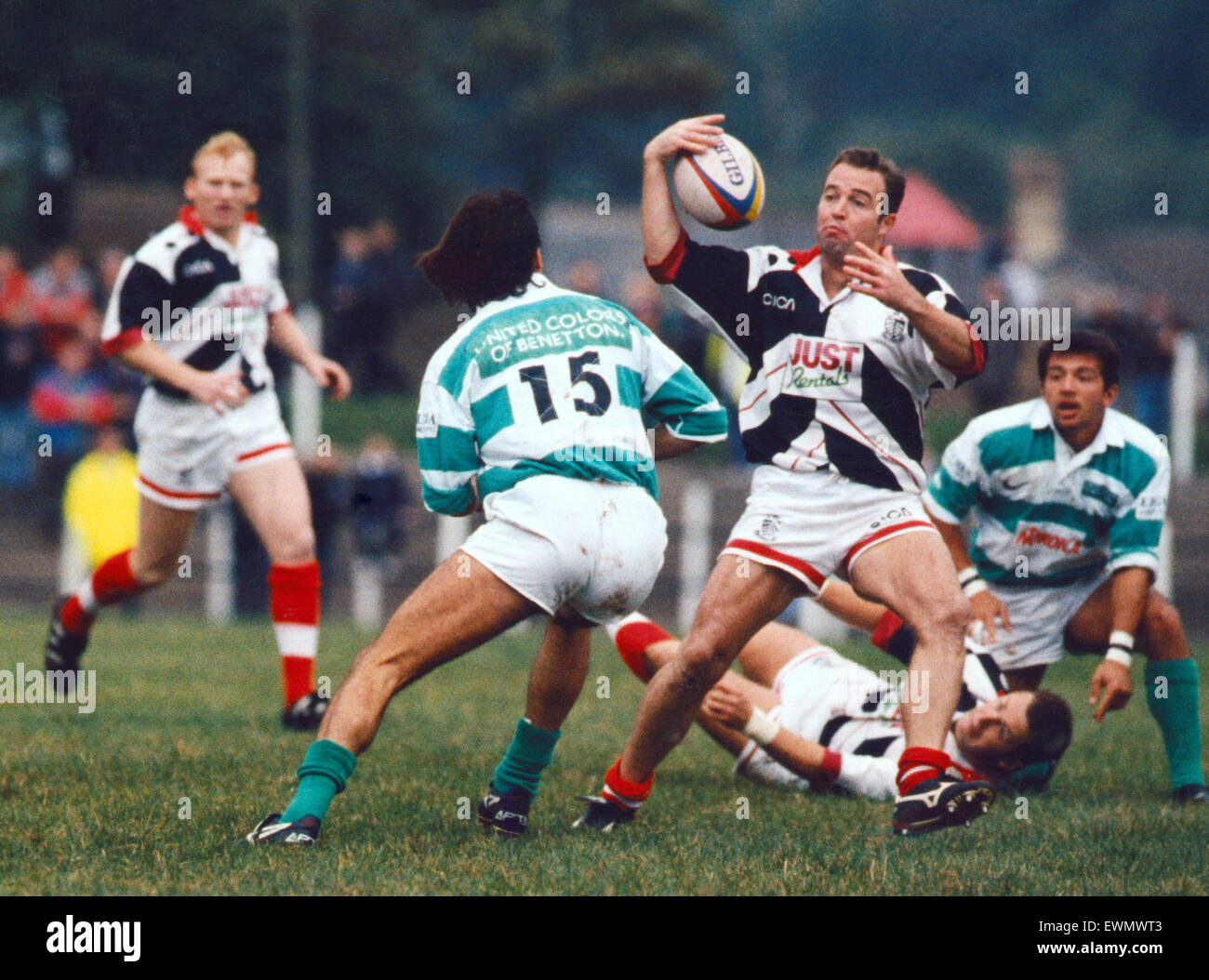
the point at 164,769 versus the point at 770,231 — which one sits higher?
the point at 770,231

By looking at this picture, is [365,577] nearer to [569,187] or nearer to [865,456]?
[865,456]

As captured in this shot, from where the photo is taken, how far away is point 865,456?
5766 mm

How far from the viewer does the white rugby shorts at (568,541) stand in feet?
16.9

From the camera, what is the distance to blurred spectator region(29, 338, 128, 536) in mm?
16781

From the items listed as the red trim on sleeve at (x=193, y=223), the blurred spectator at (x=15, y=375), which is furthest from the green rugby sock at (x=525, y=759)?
the blurred spectator at (x=15, y=375)

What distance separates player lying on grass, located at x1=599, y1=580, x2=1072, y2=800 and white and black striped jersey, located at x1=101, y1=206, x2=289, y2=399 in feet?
7.51

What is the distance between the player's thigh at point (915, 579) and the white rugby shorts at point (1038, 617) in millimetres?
1662

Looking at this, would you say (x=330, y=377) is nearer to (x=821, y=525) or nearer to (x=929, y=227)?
(x=821, y=525)

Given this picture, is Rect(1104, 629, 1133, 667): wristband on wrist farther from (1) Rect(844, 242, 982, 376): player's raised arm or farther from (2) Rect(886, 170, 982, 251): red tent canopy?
(2) Rect(886, 170, 982, 251): red tent canopy

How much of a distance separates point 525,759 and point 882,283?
1934mm
